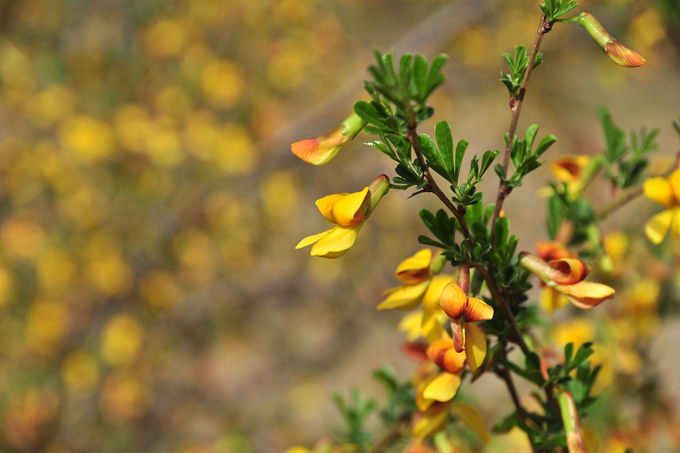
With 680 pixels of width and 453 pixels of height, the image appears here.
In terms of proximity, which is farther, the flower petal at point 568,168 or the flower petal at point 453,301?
the flower petal at point 568,168

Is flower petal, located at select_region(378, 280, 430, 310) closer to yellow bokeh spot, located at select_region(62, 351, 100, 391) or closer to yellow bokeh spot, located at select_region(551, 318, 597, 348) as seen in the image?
yellow bokeh spot, located at select_region(551, 318, 597, 348)

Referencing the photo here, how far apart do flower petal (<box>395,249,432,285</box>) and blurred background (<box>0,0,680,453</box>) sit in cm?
158

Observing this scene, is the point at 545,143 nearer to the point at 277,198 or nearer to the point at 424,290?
the point at 424,290

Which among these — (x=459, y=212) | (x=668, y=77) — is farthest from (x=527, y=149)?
(x=668, y=77)

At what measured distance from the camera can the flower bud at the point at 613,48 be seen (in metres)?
0.55

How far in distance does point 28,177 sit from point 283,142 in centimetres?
155

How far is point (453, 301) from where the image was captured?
0.51m

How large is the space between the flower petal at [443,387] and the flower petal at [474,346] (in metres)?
0.05

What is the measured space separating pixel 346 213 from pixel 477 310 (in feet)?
0.53

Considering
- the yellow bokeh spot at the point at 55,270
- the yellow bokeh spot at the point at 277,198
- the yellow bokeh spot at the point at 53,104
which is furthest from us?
the yellow bokeh spot at the point at 277,198

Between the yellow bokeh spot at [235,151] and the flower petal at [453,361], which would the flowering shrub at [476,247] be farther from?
the yellow bokeh spot at [235,151]

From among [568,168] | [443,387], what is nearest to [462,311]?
[443,387]

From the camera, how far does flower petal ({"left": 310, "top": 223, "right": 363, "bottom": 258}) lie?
1.80 feet

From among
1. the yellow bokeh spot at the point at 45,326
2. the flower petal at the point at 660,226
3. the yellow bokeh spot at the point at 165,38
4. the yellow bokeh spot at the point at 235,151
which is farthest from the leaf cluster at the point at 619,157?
the yellow bokeh spot at the point at 165,38
